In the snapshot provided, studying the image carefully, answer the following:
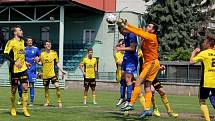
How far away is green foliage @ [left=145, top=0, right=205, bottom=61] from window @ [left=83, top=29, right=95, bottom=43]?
630 cm

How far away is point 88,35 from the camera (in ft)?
174

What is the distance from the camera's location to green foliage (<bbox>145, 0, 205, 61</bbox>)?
48969 mm

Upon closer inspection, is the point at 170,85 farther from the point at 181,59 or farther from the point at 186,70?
the point at 181,59

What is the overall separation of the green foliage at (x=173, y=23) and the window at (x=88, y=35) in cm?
630

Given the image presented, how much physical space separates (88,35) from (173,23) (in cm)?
926

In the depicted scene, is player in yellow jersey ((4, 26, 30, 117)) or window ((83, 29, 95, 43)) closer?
player in yellow jersey ((4, 26, 30, 117))

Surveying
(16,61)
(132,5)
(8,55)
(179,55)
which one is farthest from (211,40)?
(132,5)

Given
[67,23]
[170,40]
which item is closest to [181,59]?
[170,40]

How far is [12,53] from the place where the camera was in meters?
14.2

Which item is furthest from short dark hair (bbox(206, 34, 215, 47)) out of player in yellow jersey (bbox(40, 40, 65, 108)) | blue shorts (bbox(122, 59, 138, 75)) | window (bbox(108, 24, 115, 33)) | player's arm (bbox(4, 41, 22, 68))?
window (bbox(108, 24, 115, 33))

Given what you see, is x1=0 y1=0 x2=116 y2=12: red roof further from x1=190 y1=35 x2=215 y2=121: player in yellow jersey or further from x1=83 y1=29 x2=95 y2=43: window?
x1=190 y1=35 x2=215 y2=121: player in yellow jersey

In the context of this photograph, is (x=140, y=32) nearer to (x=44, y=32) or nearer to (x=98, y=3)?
(x=98, y=3)

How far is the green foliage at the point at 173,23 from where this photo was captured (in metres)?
49.0

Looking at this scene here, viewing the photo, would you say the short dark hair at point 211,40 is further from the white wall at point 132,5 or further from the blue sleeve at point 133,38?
the white wall at point 132,5
